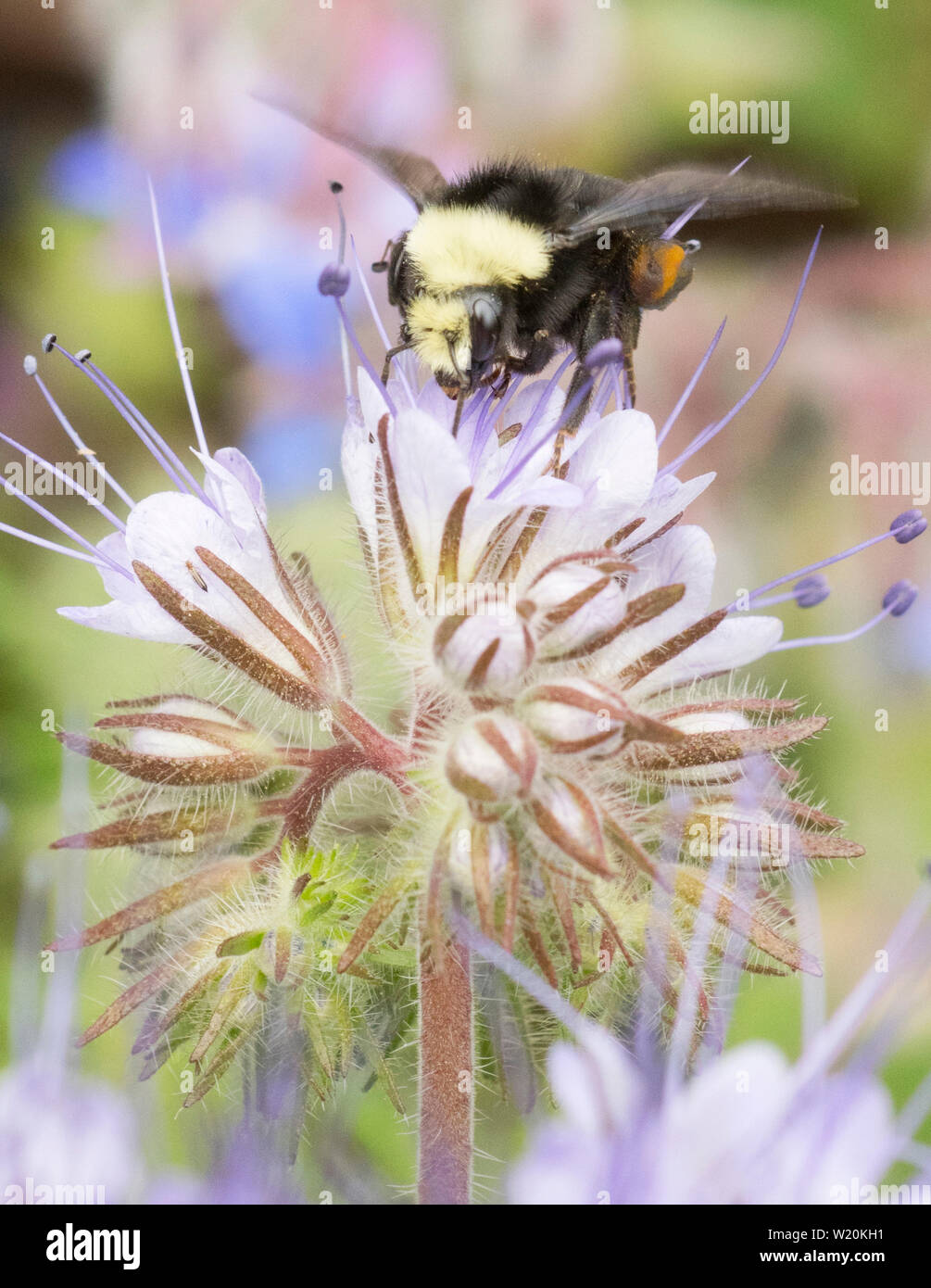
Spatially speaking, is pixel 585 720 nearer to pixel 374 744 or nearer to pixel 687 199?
pixel 374 744

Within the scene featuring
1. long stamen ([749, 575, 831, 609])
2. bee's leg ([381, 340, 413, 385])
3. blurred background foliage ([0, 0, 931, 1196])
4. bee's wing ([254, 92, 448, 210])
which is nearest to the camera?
long stamen ([749, 575, 831, 609])

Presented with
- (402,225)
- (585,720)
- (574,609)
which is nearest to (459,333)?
(574,609)

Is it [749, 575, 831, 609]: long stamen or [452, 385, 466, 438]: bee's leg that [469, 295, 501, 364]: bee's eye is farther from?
[749, 575, 831, 609]: long stamen

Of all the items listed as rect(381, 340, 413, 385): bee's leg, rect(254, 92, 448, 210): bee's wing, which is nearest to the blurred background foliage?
rect(254, 92, 448, 210): bee's wing

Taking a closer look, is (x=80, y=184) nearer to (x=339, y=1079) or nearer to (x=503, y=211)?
(x=503, y=211)
